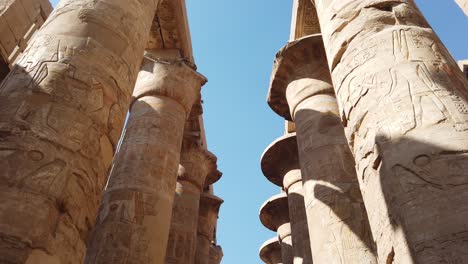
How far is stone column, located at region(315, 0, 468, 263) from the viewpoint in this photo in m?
2.72

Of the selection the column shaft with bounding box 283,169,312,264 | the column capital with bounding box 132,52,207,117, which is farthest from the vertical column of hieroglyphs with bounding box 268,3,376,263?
the column shaft with bounding box 283,169,312,264

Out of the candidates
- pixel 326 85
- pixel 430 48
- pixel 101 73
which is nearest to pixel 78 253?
pixel 101 73

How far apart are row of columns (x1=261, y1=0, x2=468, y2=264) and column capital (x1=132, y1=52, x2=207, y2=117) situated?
3365 millimetres

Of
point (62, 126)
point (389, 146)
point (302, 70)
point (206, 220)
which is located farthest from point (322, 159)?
point (206, 220)

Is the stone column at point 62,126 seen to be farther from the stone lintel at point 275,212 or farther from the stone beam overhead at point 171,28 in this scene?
the stone lintel at point 275,212

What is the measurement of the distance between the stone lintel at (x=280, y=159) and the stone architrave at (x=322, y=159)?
2.01 metres

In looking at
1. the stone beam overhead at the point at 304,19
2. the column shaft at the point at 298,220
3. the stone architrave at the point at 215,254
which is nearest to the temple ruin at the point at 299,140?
the column shaft at the point at 298,220

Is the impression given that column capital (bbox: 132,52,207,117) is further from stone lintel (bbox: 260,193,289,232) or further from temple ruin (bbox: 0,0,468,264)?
stone lintel (bbox: 260,193,289,232)

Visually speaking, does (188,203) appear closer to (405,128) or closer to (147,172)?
(147,172)

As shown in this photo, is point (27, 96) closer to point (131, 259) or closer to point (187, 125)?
point (131, 259)

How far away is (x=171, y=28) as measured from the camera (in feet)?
36.3

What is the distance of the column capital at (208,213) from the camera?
12812 mm

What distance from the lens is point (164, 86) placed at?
888cm

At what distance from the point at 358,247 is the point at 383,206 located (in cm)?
256
